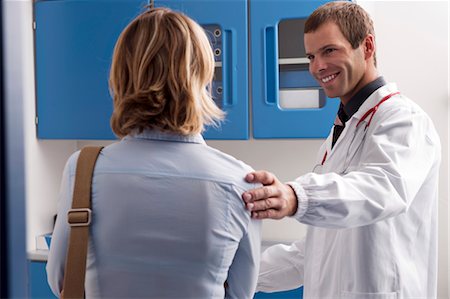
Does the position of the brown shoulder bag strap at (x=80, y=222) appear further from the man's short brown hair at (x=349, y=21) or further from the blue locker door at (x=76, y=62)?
the blue locker door at (x=76, y=62)

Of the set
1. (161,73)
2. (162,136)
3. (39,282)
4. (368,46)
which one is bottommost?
(39,282)

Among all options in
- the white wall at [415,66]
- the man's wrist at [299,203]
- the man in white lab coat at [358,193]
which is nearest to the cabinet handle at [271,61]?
the white wall at [415,66]

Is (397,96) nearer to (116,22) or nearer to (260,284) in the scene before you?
(260,284)

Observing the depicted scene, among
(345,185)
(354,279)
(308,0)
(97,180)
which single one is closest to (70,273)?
(97,180)

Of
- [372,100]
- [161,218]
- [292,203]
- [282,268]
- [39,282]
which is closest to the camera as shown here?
[161,218]

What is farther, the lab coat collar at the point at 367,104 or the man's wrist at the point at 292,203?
the lab coat collar at the point at 367,104

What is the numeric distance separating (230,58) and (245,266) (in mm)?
1194

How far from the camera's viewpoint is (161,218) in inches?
32.5

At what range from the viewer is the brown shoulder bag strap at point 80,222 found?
2.73 ft

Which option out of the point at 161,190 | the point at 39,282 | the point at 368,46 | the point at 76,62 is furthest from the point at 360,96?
the point at 39,282

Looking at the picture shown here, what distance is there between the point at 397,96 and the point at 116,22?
49.6 inches

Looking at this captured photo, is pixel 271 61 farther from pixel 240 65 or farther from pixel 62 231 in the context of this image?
pixel 62 231

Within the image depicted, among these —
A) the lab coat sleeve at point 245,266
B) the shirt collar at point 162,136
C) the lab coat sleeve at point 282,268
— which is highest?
the shirt collar at point 162,136

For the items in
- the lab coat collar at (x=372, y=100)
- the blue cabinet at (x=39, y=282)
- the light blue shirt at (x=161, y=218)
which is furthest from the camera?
the blue cabinet at (x=39, y=282)
